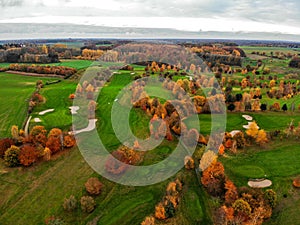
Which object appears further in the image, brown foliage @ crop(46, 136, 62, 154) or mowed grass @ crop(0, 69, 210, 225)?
brown foliage @ crop(46, 136, 62, 154)

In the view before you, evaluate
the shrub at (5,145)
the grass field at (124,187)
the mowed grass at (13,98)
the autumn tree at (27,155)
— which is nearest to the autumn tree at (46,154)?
the grass field at (124,187)

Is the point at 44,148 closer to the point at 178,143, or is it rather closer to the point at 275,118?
the point at 178,143

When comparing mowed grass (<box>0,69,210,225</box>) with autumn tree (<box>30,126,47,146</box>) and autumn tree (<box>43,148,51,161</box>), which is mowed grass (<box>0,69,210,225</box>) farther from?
autumn tree (<box>30,126,47,146</box>)

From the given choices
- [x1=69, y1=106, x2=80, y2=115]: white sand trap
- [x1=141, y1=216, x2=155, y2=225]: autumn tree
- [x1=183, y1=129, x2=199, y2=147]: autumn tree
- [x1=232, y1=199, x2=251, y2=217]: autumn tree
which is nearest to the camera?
[x1=141, y1=216, x2=155, y2=225]: autumn tree

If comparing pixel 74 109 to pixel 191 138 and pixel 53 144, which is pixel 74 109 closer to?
pixel 53 144

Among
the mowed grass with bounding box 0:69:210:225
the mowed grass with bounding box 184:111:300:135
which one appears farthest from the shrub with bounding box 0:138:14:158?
the mowed grass with bounding box 184:111:300:135

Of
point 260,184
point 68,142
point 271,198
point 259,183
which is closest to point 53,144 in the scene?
point 68,142
